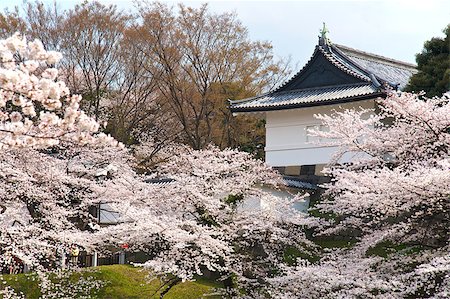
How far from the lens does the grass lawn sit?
13.0 metres

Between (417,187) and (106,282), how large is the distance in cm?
748

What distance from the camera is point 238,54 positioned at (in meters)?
24.1

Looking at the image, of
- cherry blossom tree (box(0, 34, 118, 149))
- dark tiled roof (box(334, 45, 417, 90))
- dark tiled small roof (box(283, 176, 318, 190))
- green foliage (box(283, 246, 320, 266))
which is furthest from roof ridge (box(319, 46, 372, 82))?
cherry blossom tree (box(0, 34, 118, 149))

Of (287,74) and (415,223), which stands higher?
(287,74)

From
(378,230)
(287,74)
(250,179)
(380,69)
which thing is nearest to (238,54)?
(287,74)

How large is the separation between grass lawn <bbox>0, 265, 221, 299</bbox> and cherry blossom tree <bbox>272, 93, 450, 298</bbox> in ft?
12.1

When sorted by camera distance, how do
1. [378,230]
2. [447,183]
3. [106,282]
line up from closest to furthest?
[447,183] < [378,230] < [106,282]

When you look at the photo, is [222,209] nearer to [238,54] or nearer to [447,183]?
[447,183]

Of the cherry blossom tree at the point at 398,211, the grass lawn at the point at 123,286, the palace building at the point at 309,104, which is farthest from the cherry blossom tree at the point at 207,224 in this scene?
the palace building at the point at 309,104

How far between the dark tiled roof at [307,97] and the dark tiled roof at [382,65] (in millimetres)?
1757

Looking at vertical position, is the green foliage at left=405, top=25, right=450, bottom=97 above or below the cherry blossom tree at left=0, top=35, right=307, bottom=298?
above

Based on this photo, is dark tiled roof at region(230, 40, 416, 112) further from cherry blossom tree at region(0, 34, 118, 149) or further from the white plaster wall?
cherry blossom tree at region(0, 34, 118, 149)

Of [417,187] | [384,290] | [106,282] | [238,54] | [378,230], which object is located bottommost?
[106,282]

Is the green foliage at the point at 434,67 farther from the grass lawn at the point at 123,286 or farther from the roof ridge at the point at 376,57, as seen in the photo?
the grass lawn at the point at 123,286
